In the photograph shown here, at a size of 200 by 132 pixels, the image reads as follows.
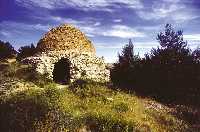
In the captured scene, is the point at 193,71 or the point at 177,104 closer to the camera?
the point at 177,104

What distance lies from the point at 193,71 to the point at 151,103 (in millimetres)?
5856

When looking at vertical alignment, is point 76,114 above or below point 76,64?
below

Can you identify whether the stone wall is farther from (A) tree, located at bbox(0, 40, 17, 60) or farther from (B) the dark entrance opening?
(A) tree, located at bbox(0, 40, 17, 60)

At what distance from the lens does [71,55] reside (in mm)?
29297

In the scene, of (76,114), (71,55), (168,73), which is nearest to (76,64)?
(71,55)

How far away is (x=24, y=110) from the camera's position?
1672cm

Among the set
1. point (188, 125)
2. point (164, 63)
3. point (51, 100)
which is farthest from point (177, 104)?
point (51, 100)

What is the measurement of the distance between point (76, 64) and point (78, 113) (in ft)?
37.8

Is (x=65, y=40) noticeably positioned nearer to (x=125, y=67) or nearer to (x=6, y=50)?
(x=125, y=67)

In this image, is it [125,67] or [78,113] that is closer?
[78,113]

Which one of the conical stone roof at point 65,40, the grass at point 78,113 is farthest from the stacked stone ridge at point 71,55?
the grass at point 78,113

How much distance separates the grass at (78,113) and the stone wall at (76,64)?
3317 mm

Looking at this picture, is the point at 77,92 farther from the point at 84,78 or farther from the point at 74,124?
the point at 74,124

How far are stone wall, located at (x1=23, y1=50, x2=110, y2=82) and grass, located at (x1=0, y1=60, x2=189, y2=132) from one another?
3317 millimetres
